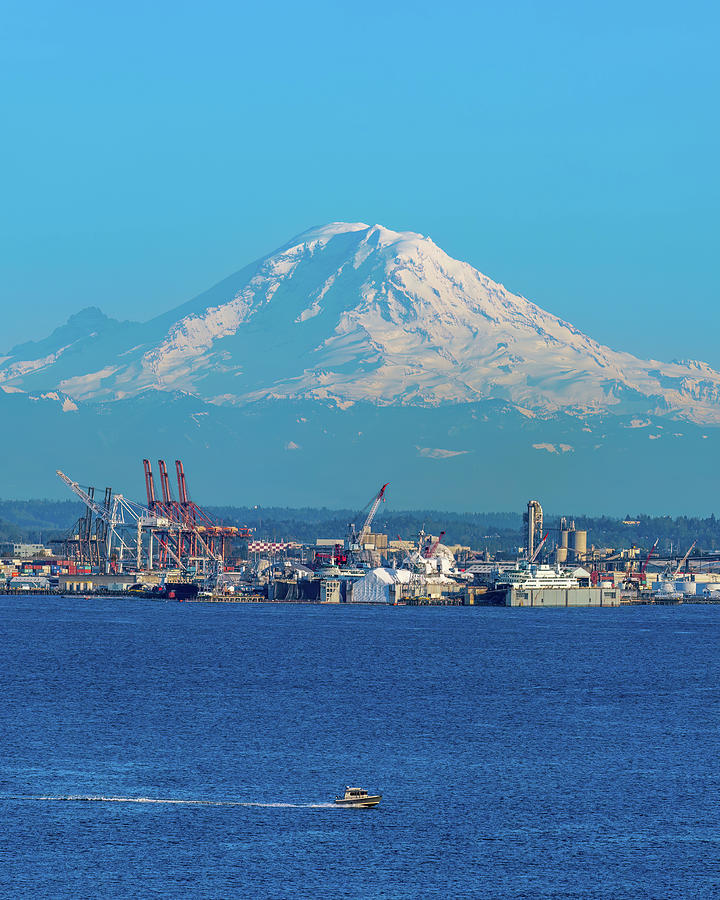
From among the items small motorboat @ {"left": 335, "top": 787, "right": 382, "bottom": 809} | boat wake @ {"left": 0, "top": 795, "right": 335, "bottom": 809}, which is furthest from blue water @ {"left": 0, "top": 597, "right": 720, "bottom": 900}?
small motorboat @ {"left": 335, "top": 787, "right": 382, "bottom": 809}

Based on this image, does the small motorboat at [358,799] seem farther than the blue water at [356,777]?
Yes

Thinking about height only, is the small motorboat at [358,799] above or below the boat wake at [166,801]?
above

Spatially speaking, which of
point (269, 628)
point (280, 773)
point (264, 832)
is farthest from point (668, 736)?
point (269, 628)

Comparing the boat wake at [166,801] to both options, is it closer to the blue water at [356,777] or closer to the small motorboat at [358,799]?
the blue water at [356,777]

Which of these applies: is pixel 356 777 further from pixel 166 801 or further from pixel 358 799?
pixel 166 801

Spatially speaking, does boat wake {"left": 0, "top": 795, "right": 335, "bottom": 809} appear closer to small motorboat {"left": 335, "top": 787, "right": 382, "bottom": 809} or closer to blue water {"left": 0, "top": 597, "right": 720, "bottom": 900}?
blue water {"left": 0, "top": 597, "right": 720, "bottom": 900}

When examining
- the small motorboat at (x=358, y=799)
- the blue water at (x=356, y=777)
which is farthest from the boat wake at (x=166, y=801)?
the small motorboat at (x=358, y=799)

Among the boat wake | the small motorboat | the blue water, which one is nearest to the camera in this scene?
the blue water

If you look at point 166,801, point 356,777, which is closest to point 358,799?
point 356,777
